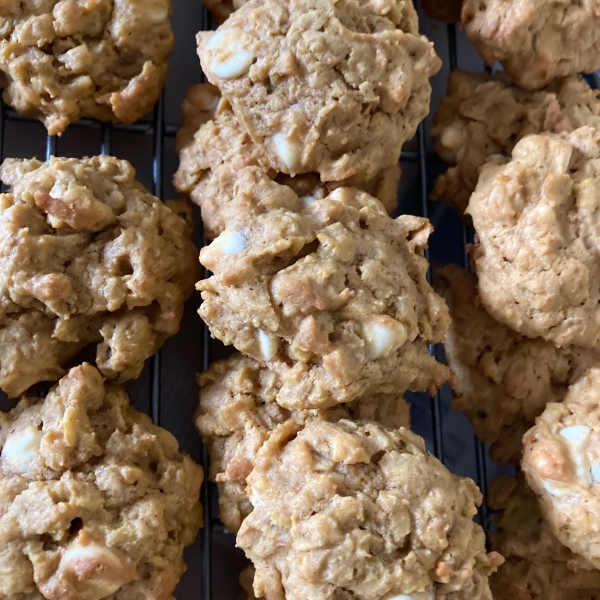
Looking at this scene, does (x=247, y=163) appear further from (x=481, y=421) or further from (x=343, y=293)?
(x=481, y=421)

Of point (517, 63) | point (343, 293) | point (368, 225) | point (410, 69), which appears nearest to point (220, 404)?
point (343, 293)

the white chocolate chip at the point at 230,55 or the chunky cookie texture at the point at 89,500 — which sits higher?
the white chocolate chip at the point at 230,55

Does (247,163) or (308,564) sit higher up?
(247,163)

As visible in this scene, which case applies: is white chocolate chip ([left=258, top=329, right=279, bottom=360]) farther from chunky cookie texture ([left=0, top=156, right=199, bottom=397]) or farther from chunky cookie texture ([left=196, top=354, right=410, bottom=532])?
chunky cookie texture ([left=0, top=156, right=199, bottom=397])

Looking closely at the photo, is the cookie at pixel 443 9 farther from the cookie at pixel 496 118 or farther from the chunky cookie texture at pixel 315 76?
the chunky cookie texture at pixel 315 76

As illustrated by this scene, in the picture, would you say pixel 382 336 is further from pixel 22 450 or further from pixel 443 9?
pixel 443 9

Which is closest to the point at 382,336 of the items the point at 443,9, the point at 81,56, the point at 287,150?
the point at 287,150

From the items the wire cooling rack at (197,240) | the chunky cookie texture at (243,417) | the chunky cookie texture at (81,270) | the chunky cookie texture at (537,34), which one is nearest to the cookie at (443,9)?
the wire cooling rack at (197,240)
